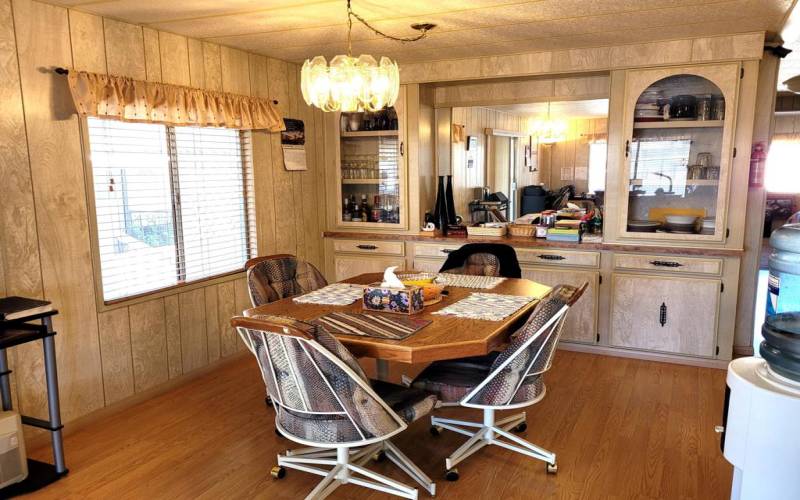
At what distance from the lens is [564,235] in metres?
4.31

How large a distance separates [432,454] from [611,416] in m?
1.10

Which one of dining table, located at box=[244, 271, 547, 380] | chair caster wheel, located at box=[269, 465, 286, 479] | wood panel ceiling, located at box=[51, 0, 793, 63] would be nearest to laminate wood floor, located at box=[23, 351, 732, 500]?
chair caster wheel, located at box=[269, 465, 286, 479]

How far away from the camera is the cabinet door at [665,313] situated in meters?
3.91

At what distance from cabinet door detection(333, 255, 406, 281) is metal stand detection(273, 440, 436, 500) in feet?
7.56

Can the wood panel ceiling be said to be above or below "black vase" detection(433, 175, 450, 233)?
above

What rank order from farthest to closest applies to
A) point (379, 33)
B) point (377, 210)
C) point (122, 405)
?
1. point (377, 210)
2. point (379, 33)
3. point (122, 405)

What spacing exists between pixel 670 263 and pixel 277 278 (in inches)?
105

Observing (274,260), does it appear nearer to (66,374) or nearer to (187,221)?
(187,221)

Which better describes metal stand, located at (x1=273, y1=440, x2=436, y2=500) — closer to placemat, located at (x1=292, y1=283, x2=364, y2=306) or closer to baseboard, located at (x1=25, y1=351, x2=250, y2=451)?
placemat, located at (x1=292, y1=283, x2=364, y2=306)

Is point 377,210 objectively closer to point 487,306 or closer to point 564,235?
point 564,235

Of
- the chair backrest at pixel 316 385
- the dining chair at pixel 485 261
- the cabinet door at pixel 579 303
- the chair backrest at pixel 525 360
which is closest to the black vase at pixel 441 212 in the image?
the cabinet door at pixel 579 303

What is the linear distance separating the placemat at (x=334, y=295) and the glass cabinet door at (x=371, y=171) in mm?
1706

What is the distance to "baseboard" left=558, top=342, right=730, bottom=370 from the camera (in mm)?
3932

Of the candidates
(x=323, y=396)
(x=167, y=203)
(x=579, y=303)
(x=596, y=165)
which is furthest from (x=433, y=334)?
(x=596, y=165)
